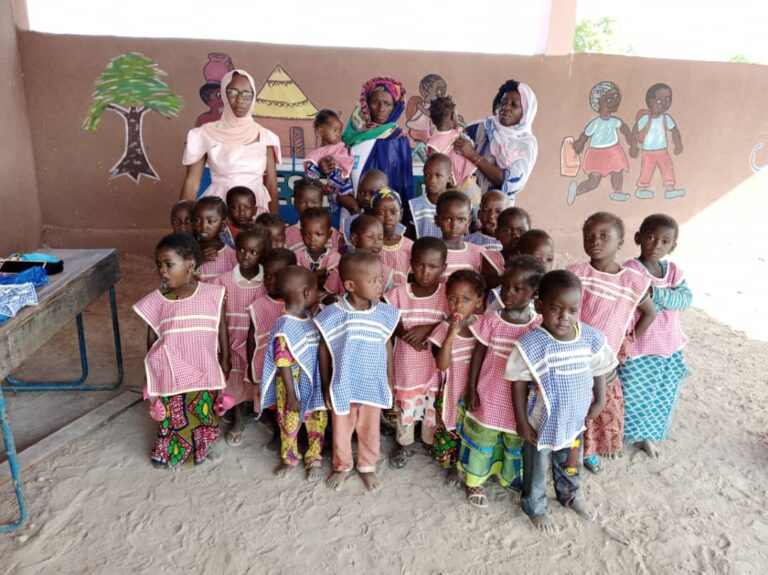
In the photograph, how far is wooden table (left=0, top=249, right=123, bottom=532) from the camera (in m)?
2.14

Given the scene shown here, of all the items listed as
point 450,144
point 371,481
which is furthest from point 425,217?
point 371,481

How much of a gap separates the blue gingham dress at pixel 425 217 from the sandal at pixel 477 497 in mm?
1359

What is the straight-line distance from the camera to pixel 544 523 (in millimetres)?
2301

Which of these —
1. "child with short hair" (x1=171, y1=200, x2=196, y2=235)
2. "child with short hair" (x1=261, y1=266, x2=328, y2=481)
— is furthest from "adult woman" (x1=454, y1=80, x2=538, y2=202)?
"child with short hair" (x1=171, y1=200, x2=196, y2=235)

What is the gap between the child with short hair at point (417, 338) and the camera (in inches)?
95.7

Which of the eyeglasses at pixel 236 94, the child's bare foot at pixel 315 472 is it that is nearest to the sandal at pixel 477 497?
the child's bare foot at pixel 315 472

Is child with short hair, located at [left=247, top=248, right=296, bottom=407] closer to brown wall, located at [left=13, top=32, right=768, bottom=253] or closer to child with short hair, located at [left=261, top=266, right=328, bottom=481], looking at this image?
child with short hair, located at [left=261, top=266, right=328, bottom=481]

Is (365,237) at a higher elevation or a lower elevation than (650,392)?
higher

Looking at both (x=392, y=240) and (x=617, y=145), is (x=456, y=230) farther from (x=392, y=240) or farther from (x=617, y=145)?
(x=617, y=145)

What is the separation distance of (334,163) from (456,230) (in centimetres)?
116

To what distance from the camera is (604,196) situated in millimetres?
6750

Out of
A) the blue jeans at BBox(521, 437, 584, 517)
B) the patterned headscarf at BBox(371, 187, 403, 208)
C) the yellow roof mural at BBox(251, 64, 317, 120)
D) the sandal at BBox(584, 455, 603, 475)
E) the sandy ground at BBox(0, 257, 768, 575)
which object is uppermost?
the yellow roof mural at BBox(251, 64, 317, 120)

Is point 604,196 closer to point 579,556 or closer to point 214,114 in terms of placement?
point 214,114

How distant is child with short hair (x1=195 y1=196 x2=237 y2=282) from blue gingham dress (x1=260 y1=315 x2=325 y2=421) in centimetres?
71
